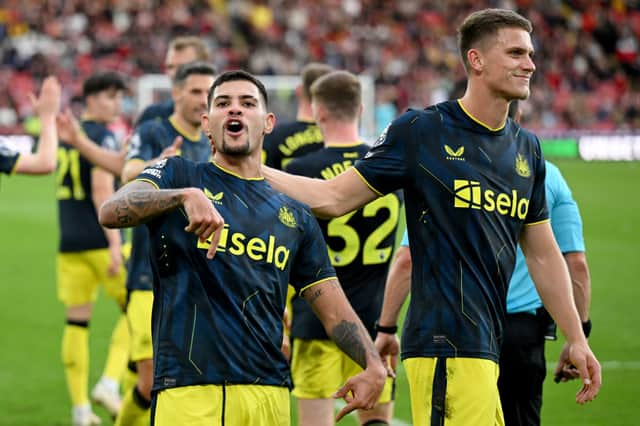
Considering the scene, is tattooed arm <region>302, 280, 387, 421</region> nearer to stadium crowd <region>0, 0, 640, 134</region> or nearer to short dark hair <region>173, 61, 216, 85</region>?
short dark hair <region>173, 61, 216, 85</region>

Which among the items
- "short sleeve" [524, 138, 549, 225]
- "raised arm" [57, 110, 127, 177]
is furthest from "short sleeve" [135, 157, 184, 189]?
"raised arm" [57, 110, 127, 177]

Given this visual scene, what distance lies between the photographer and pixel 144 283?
289 inches

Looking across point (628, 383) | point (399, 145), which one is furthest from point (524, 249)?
point (628, 383)

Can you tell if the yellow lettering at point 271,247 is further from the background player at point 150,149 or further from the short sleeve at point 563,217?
the background player at point 150,149

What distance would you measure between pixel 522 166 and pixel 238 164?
1235 millimetres

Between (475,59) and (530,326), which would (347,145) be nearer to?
(530,326)

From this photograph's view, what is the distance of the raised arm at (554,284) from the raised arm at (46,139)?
10.0ft

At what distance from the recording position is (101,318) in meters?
13.2

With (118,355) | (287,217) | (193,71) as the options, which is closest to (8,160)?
(193,71)

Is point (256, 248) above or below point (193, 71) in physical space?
below

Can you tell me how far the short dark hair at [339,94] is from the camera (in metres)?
6.47

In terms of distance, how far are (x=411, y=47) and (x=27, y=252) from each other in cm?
2246

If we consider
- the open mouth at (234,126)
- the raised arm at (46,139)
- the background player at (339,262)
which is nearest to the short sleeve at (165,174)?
the open mouth at (234,126)

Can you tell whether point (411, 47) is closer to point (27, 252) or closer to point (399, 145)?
point (27, 252)
